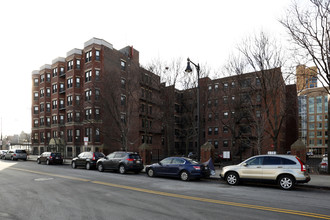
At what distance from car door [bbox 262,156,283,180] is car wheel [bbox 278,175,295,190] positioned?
0.30 m

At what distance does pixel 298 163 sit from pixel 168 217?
7.67 metres

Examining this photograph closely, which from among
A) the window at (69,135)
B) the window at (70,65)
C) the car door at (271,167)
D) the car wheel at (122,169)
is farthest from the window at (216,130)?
the car door at (271,167)

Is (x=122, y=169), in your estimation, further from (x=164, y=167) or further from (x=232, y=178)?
(x=232, y=178)

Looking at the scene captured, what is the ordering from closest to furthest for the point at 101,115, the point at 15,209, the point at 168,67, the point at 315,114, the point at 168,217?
the point at 168,217 < the point at 15,209 < the point at 168,67 < the point at 101,115 < the point at 315,114

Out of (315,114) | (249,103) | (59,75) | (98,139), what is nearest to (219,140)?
(98,139)

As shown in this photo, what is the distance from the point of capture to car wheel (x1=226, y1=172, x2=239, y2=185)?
39.3 feet

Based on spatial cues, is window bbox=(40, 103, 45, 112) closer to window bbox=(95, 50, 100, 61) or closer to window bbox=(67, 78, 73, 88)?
window bbox=(67, 78, 73, 88)

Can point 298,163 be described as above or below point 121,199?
above

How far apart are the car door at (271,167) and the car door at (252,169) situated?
23cm

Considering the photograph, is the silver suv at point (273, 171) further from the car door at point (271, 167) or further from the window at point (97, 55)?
the window at point (97, 55)

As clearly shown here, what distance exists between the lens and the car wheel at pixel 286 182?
10688 mm

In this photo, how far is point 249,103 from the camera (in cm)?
A: 2094

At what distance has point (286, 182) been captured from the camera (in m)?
10.8

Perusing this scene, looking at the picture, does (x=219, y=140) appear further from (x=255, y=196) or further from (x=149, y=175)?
(x=255, y=196)
